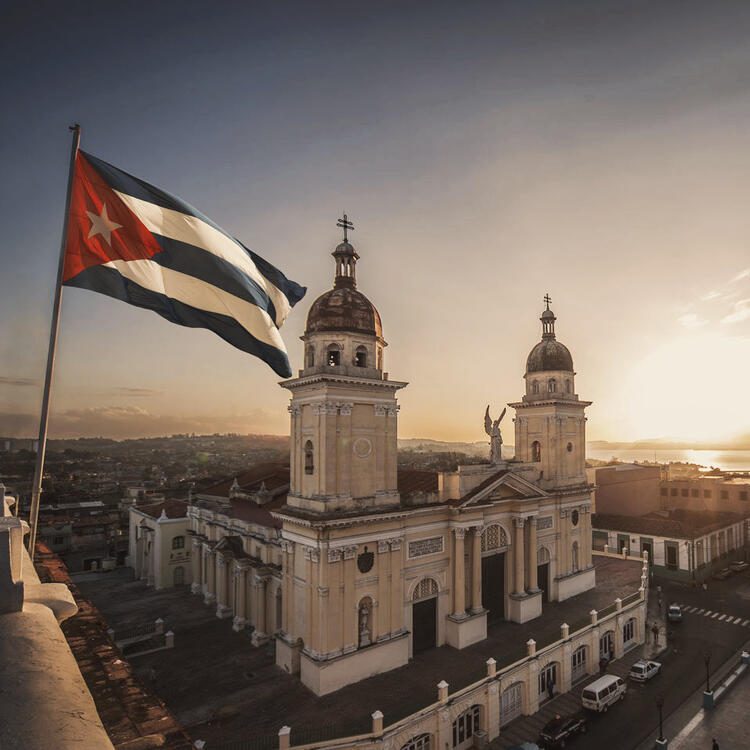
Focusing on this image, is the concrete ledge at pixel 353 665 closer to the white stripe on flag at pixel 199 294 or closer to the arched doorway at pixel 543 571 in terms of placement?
the arched doorway at pixel 543 571

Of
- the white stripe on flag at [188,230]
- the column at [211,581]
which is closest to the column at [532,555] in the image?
the column at [211,581]

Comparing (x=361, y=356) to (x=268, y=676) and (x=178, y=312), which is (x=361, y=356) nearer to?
(x=178, y=312)

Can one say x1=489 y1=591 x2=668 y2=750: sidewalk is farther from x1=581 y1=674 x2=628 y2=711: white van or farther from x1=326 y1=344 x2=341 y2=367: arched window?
x1=326 y1=344 x2=341 y2=367: arched window

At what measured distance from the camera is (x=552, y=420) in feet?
115

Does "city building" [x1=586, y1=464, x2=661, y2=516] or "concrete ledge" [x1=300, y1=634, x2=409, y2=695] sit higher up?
"city building" [x1=586, y1=464, x2=661, y2=516]

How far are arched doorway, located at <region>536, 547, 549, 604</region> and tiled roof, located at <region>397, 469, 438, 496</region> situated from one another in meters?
9.36

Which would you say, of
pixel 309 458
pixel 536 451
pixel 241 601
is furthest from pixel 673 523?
pixel 309 458

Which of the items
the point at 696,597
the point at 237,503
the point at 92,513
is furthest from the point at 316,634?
the point at 92,513

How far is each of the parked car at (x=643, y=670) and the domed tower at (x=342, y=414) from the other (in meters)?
17.1

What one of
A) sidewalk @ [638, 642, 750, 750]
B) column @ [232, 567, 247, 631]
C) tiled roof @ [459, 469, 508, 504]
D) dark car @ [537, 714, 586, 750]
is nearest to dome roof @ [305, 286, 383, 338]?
tiled roof @ [459, 469, 508, 504]

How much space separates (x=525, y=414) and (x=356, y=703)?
2276 cm

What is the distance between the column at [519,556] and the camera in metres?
29.9

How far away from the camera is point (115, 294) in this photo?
966cm

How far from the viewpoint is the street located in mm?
22797
